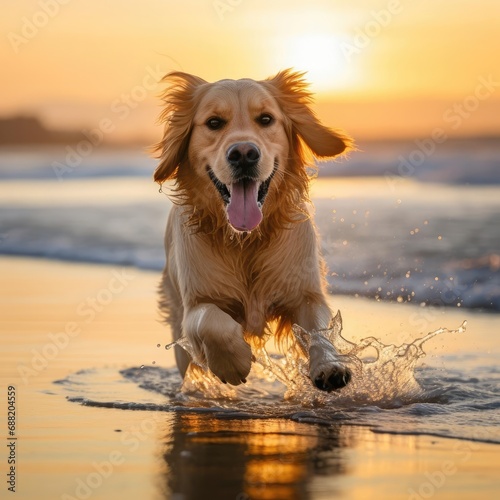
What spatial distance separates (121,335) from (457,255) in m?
4.88

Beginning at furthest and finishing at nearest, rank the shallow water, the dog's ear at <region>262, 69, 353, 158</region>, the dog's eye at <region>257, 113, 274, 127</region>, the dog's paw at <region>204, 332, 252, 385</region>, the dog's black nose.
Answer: the dog's ear at <region>262, 69, 353, 158</region>, the dog's eye at <region>257, 113, 274, 127</region>, the dog's black nose, the dog's paw at <region>204, 332, 252, 385</region>, the shallow water

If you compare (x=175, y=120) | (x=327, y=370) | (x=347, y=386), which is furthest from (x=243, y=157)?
(x=347, y=386)

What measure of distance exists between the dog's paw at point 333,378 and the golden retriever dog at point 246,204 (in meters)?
0.48

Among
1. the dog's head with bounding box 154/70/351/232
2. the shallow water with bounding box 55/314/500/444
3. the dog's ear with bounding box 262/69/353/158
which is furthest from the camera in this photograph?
the dog's ear with bounding box 262/69/353/158

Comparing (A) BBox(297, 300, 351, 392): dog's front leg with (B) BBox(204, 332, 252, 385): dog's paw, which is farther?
(B) BBox(204, 332, 252, 385): dog's paw

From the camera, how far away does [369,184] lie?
23.6 metres

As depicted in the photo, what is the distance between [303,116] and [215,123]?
0.58m

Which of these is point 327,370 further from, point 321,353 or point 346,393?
point 346,393

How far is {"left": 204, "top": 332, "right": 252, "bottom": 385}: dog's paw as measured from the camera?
20.3ft

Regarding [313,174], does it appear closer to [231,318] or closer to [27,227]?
[231,318]

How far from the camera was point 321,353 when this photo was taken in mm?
6207

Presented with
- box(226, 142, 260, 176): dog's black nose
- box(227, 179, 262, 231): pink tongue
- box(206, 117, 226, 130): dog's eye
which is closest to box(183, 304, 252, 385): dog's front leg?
box(227, 179, 262, 231): pink tongue

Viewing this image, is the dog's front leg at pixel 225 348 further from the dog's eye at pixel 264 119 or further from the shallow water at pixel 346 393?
the dog's eye at pixel 264 119

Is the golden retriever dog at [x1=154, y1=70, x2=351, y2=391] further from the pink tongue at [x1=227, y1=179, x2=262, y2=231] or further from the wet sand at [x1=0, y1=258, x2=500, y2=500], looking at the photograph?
the wet sand at [x1=0, y1=258, x2=500, y2=500]
